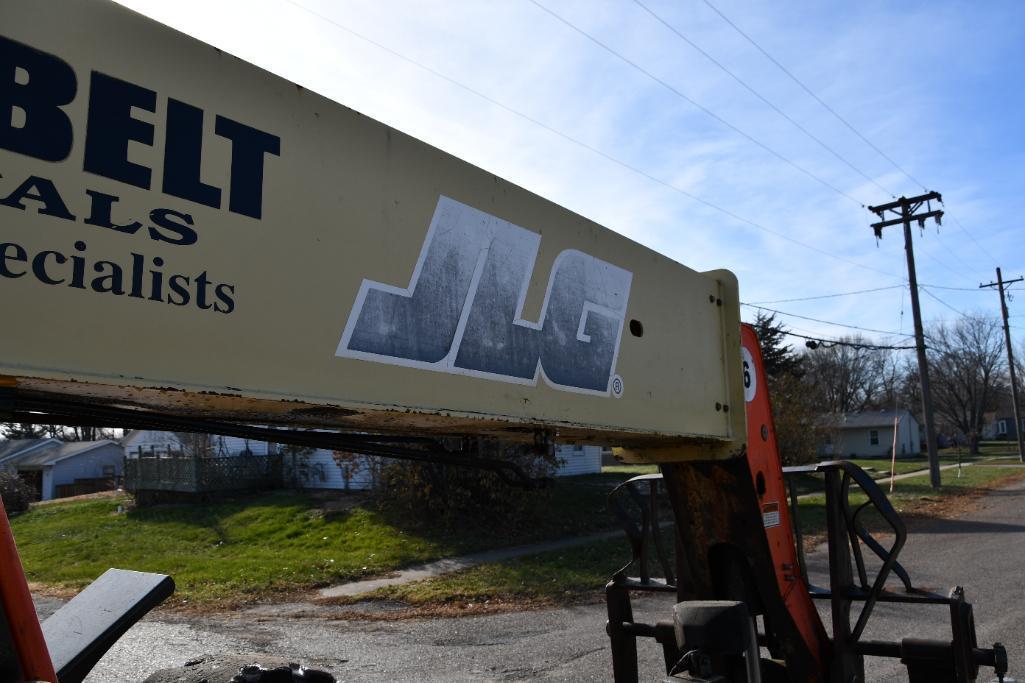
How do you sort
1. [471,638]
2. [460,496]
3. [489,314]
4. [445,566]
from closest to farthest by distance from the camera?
[489,314]
[471,638]
[445,566]
[460,496]

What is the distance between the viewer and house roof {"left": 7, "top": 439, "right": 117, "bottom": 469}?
49.0 metres

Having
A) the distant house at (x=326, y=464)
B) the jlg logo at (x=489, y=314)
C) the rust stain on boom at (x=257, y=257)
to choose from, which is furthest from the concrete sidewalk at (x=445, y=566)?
the rust stain on boom at (x=257, y=257)

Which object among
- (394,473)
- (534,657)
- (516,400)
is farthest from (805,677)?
(394,473)

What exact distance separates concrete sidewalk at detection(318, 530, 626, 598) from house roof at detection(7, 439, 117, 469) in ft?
143

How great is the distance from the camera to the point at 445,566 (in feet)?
44.3

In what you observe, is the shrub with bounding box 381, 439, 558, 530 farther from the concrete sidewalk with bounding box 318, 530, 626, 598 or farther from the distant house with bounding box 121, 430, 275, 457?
the distant house with bounding box 121, 430, 275, 457

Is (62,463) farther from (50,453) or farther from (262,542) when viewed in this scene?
(262,542)

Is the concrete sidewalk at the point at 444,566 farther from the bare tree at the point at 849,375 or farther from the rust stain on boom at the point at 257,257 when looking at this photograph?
the bare tree at the point at 849,375

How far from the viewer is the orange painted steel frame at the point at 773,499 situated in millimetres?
3604

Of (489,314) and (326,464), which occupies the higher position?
(489,314)

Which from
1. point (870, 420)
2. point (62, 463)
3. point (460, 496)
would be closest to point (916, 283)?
point (460, 496)

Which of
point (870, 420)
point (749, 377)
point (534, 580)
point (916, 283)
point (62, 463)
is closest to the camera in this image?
point (749, 377)

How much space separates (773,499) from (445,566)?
1054cm

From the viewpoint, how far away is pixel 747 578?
12.1 feet
